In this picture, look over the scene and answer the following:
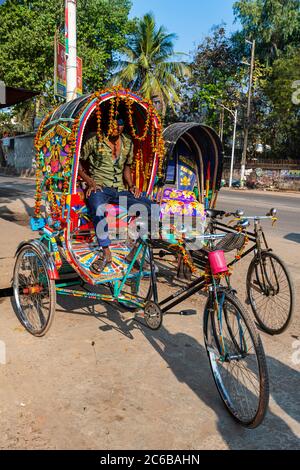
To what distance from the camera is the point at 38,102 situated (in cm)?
2811

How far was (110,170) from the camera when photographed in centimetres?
496

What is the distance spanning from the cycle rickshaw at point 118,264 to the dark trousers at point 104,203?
0.47 feet

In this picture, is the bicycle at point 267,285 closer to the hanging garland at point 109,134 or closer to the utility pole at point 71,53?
the hanging garland at point 109,134

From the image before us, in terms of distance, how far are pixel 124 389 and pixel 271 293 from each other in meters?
1.73

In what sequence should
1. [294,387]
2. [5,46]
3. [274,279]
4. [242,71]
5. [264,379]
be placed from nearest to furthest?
[264,379], [294,387], [274,279], [5,46], [242,71]

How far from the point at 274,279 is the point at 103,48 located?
1032 inches

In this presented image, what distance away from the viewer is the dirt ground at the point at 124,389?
8.11 ft

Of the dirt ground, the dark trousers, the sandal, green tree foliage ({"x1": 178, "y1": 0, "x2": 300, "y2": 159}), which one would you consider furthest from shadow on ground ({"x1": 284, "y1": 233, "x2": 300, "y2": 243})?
green tree foliage ({"x1": 178, "y1": 0, "x2": 300, "y2": 159})

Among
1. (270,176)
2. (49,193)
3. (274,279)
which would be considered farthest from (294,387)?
(270,176)

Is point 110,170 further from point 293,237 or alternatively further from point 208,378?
Answer: point 293,237

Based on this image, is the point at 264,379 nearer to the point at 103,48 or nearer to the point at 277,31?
the point at 103,48

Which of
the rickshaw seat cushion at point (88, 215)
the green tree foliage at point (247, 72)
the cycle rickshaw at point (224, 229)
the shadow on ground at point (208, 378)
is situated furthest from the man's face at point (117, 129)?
the green tree foliage at point (247, 72)

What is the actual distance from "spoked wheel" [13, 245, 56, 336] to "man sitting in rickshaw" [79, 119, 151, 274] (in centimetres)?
80

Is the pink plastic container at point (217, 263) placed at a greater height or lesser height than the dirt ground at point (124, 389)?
greater
